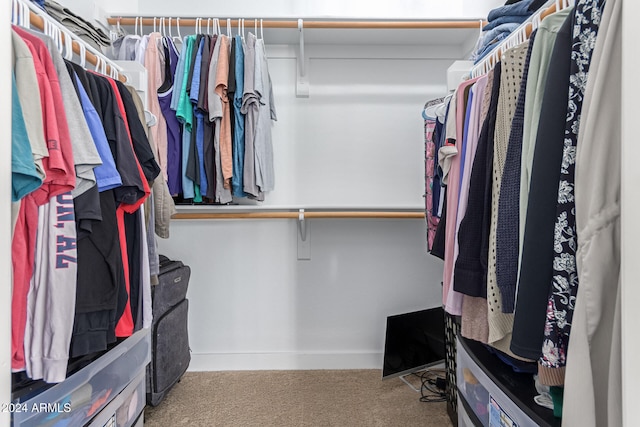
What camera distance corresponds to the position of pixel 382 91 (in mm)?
2086

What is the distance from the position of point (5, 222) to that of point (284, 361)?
1825mm

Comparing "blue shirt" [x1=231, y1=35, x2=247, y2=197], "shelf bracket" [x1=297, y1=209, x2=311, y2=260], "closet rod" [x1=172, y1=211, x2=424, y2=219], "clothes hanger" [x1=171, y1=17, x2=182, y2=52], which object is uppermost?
"clothes hanger" [x1=171, y1=17, x2=182, y2=52]

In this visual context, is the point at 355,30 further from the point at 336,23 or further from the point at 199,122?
the point at 199,122

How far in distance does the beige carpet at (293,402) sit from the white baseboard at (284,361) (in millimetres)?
47

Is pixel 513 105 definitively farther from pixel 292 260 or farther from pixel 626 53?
pixel 292 260

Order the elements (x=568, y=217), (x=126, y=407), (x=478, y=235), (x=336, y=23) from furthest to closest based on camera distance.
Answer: (x=336, y=23), (x=126, y=407), (x=478, y=235), (x=568, y=217)

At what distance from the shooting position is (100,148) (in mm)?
869

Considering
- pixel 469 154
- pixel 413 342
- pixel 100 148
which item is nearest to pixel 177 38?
pixel 100 148

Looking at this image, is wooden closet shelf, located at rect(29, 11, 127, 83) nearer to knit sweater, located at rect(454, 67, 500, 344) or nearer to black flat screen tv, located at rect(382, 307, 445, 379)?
knit sweater, located at rect(454, 67, 500, 344)

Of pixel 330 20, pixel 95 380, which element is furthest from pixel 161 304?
pixel 330 20

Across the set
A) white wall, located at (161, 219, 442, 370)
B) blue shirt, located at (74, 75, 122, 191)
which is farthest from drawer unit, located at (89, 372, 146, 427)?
white wall, located at (161, 219, 442, 370)

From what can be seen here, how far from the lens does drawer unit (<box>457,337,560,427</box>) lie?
85cm

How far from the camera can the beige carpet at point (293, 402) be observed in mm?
1580

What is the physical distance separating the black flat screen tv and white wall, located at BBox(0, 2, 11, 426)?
1.56m
